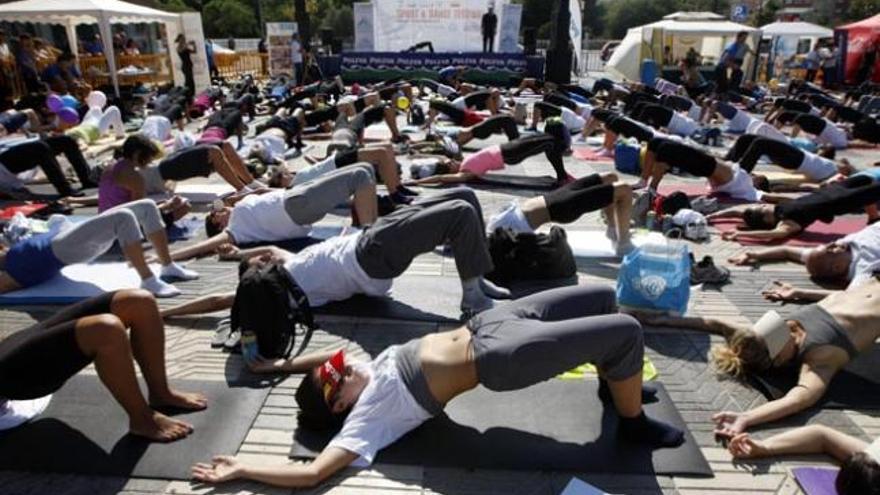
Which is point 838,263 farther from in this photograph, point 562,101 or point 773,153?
point 562,101

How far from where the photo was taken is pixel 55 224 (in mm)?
5914

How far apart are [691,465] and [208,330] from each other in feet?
10.2

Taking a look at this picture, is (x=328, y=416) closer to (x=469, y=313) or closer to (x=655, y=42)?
(x=469, y=313)

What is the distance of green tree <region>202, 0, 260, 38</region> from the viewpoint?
49406 millimetres

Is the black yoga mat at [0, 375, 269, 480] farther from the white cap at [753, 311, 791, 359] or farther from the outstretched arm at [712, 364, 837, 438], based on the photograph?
the white cap at [753, 311, 791, 359]

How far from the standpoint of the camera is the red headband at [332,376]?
118 inches

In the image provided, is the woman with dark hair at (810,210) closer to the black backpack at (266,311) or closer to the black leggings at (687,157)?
the black leggings at (687,157)

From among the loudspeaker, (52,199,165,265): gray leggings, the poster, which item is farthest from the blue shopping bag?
the loudspeaker

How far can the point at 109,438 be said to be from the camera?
10.1 ft

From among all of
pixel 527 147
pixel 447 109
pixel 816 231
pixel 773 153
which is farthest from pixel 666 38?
pixel 816 231

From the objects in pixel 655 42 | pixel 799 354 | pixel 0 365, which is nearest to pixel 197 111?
pixel 0 365

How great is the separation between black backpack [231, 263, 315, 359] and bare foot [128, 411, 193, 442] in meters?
0.71

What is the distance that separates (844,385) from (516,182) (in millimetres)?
5435

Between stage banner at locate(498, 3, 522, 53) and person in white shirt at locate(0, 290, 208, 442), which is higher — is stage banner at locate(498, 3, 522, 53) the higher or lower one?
the higher one
